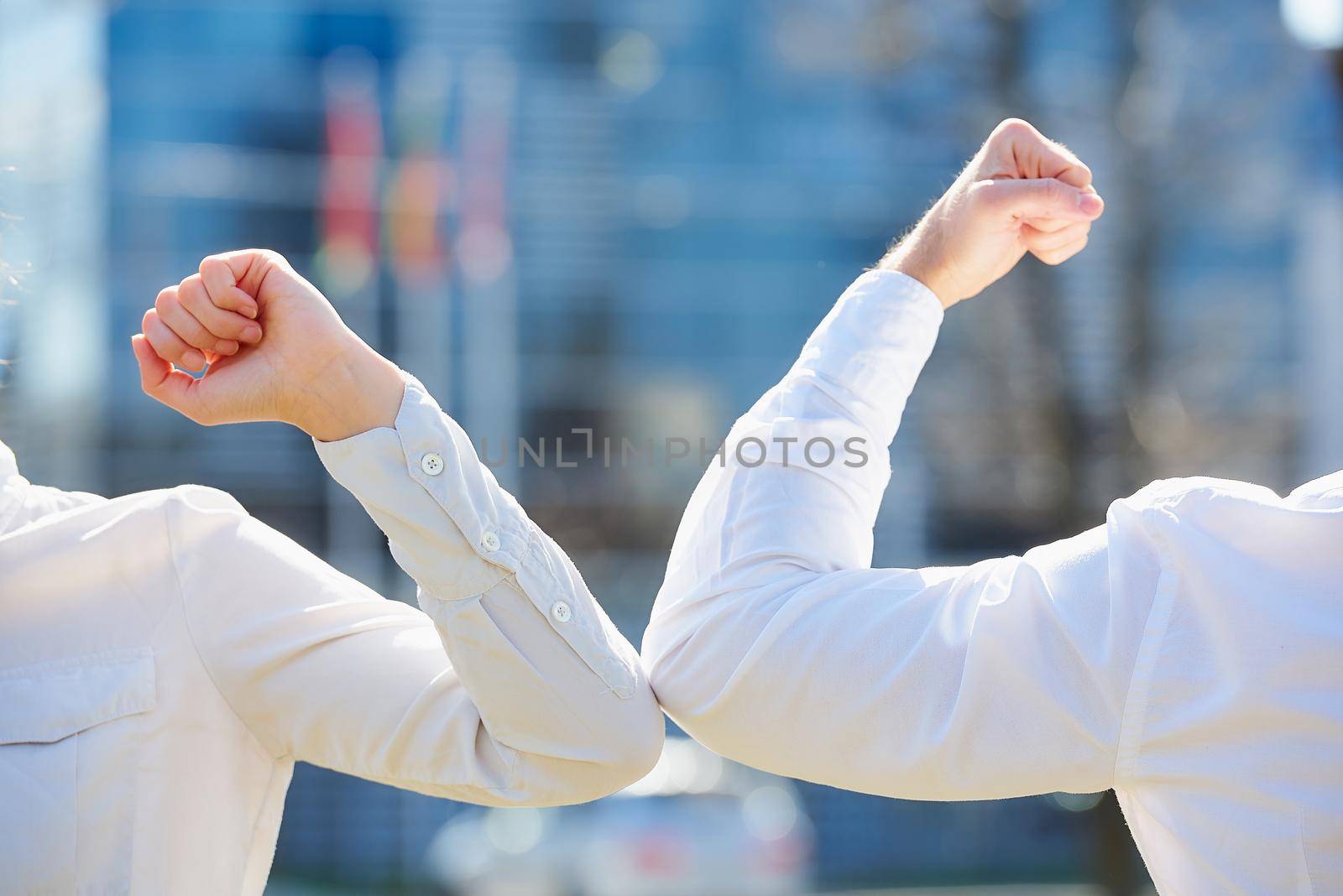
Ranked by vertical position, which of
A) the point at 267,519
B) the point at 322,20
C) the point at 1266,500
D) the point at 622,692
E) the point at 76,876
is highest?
the point at 322,20

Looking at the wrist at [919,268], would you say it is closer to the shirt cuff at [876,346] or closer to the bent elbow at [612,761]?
A: the shirt cuff at [876,346]

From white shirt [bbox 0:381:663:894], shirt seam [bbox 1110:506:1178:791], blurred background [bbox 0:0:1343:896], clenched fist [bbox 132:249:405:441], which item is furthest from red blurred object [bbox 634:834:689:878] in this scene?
clenched fist [bbox 132:249:405:441]

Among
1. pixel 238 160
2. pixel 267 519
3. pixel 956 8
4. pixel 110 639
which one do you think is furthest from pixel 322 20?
pixel 110 639

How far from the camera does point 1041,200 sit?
1479mm

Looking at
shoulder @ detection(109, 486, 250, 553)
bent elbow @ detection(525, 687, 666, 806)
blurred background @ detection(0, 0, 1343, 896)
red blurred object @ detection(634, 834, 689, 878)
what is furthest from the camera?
blurred background @ detection(0, 0, 1343, 896)

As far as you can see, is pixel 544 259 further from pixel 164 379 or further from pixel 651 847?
pixel 164 379

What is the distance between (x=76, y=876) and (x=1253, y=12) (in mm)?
9078

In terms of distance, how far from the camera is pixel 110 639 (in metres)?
1.37

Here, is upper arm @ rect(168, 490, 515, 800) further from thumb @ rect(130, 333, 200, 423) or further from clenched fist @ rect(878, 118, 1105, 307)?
clenched fist @ rect(878, 118, 1105, 307)

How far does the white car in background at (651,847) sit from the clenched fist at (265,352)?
7461 millimetres

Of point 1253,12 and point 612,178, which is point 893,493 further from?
point 1253,12

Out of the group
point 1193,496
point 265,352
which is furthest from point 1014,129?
point 265,352

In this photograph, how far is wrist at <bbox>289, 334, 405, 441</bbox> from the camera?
1.23 metres

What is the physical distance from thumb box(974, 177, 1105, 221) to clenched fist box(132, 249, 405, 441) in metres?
0.73
